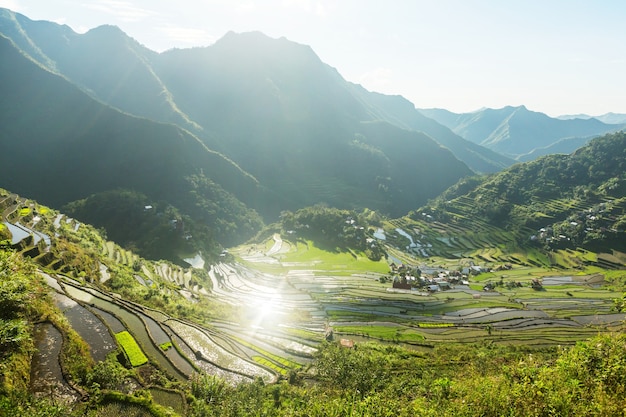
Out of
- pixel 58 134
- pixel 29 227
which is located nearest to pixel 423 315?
pixel 29 227

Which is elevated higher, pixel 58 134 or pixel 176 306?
pixel 58 134

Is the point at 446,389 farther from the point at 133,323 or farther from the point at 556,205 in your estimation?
the point at 556,205

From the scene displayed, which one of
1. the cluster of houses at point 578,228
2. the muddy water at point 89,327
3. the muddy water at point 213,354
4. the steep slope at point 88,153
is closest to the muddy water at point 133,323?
the muddy water at point 89,327

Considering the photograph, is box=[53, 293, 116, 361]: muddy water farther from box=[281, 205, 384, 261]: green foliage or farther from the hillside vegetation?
the hillside vegetation

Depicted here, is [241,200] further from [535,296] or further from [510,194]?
[510,194]

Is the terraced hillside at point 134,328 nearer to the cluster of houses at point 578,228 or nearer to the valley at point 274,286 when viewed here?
the valley at point 274,286

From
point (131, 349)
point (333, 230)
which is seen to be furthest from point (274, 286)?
point (333, 230)
